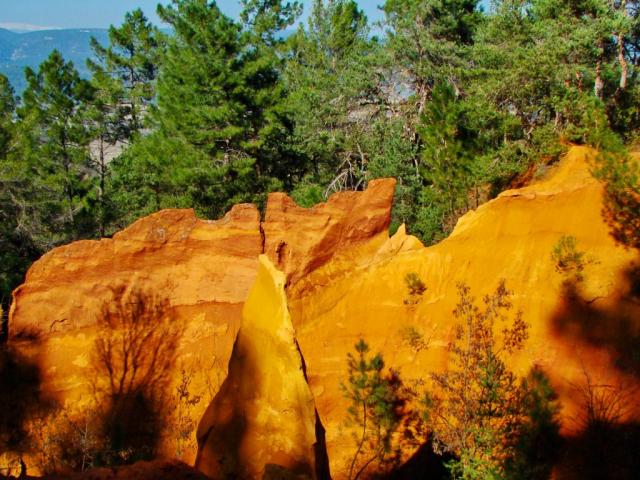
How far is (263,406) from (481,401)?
3590 millimetres

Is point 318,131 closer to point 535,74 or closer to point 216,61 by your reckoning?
point 216,61

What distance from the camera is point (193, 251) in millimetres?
13000

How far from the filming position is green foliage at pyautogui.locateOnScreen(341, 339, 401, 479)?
1038 cm

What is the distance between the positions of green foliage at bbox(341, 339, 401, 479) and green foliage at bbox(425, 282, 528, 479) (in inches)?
32.3

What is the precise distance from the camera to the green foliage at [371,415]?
10383 millimetres

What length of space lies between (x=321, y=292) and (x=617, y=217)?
252 inches

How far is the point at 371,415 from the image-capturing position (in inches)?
418

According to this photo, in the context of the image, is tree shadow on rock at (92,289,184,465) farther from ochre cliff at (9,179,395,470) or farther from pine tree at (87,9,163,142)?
pine tree at (87,9,163,142)

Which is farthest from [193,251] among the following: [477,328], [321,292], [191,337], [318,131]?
[318,131]

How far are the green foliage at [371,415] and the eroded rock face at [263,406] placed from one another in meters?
2.50

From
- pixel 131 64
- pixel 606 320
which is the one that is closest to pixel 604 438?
pixel 606 320

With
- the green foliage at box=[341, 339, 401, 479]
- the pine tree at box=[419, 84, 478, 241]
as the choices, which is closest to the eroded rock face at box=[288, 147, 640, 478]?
the green foliage at box=[341, 339, 401, 479]

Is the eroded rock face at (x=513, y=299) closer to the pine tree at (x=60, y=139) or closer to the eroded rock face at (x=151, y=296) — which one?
the eroded rock face at (x=151, y=296)

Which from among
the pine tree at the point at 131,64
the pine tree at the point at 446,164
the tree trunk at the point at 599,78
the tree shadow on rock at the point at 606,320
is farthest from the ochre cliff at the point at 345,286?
the pine tree at the point at 131,64
